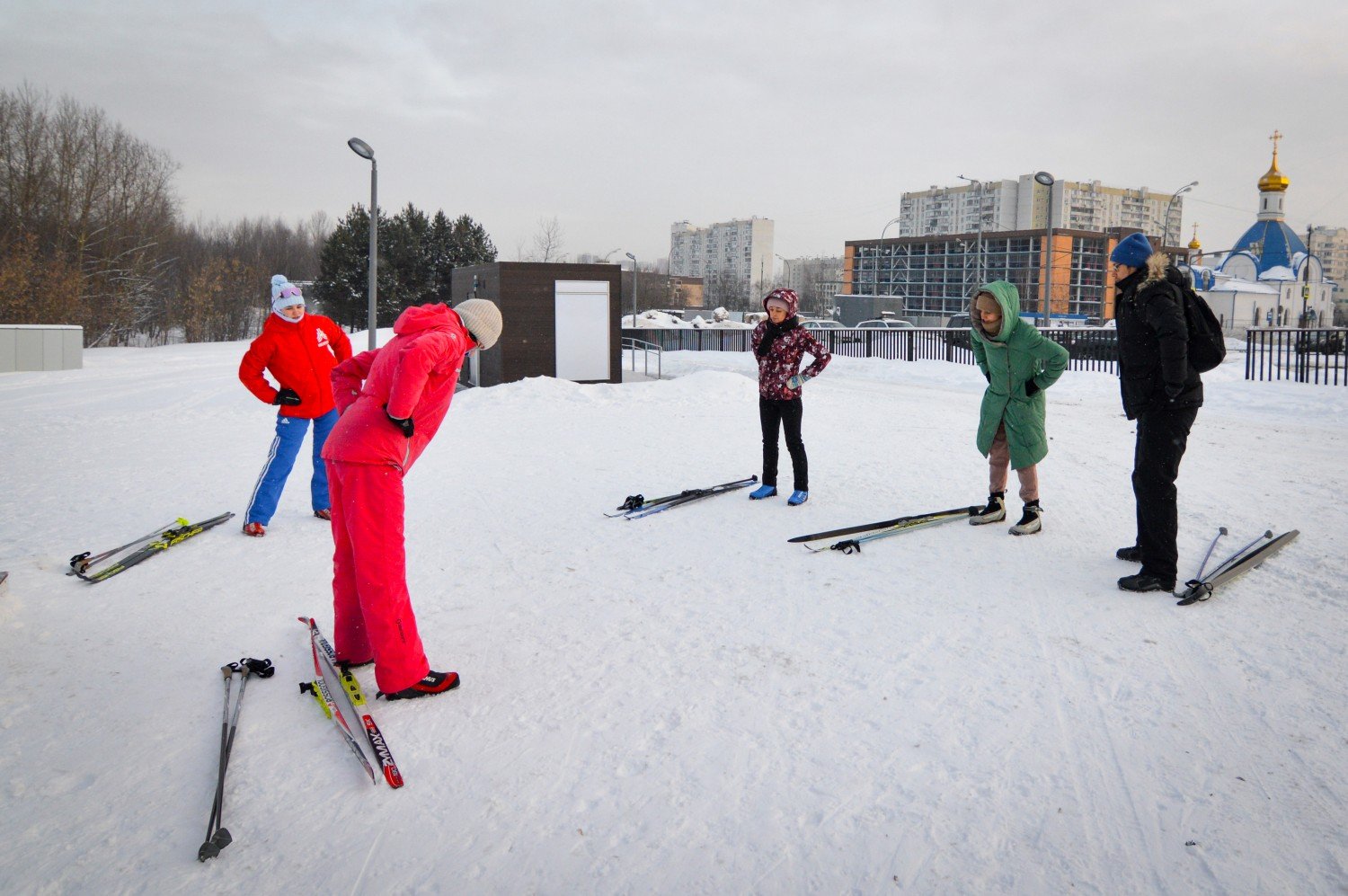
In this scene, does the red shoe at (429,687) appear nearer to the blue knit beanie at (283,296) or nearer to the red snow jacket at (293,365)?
the red snow jacket at (293,365)

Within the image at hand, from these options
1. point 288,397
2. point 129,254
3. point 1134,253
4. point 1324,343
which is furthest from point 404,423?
point 129,254

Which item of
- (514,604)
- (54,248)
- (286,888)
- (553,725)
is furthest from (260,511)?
(54,248)

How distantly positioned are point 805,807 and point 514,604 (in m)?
2.33

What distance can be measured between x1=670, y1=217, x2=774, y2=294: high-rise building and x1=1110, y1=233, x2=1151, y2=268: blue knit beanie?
371ft

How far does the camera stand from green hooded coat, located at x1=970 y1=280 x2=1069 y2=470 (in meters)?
5.78

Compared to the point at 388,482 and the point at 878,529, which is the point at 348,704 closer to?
the point at 388,482

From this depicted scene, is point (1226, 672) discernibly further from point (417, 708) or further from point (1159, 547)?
point (417, 708)

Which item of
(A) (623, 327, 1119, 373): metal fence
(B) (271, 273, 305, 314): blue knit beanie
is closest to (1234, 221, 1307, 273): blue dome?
(A) (623, 327, 1119, 373): metal fence

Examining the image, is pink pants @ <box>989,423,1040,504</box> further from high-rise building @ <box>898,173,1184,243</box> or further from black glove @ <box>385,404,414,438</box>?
high-rise building @ <box>898,173,1184,243</box>

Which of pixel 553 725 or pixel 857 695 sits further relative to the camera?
pixel 857 695

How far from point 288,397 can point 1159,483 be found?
5.54 m

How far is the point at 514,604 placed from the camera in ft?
15.1

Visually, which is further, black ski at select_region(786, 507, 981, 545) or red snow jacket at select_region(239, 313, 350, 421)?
red snow jacket at select_region(239, 313, 350, 421)

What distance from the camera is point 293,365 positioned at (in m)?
5.95
